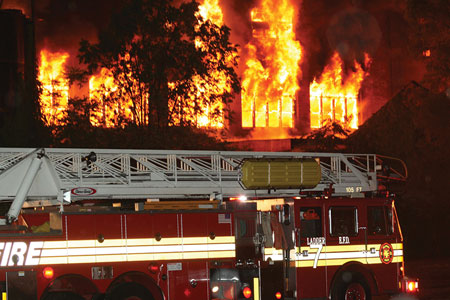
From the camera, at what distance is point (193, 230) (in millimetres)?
11586

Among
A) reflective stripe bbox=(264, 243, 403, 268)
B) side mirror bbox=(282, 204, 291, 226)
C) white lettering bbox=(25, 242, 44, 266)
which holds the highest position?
side mirror bbox=(282, 204, 291, 226)

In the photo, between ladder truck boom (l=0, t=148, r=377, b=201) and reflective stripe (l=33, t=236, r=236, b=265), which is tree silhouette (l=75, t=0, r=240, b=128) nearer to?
ladder truck boom (l=0, t=148, r=377, b=201)

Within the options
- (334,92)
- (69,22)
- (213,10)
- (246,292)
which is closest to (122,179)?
(246,292)

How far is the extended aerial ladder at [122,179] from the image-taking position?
36.2 feet

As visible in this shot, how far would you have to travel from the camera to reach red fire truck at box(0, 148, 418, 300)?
1062cm

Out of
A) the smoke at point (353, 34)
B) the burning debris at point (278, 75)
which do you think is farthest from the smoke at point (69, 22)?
the smoke at point (353, 34)

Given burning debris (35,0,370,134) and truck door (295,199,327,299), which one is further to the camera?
burning debris (35,0,370,134)

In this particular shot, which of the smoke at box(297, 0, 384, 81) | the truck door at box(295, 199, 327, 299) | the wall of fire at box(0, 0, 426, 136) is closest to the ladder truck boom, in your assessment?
the truck door at box(295, 199, 327, 299)

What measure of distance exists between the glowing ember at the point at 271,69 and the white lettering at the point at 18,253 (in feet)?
87.5

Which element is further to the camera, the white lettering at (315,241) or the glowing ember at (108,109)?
the glowing ember at (108,109)

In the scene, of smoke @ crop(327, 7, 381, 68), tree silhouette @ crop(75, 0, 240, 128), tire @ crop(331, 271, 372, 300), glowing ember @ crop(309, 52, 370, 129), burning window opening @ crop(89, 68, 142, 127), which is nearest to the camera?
tire @ crop(331, 271, 372, 300)

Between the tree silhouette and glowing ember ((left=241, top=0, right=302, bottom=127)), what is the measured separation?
1614cm

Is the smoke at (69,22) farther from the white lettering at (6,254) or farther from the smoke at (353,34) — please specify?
the white lettering at (6,254)

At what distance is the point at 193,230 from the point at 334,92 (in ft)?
99.5
